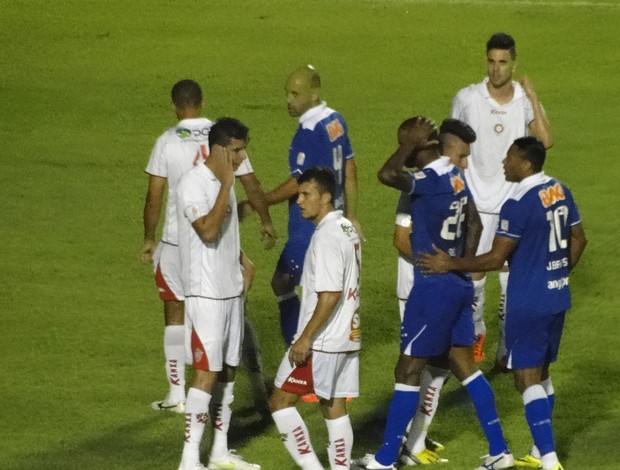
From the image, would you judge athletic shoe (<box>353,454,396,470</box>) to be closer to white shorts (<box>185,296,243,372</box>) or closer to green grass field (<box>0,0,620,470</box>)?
green grass field (<box>0,0,620,470</box>)

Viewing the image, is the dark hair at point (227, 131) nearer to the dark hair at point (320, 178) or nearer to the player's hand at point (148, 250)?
the dark hair at point (320, 178)

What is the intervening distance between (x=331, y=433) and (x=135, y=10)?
50.7 feet

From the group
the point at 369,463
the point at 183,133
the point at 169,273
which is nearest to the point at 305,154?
the point at 183,133

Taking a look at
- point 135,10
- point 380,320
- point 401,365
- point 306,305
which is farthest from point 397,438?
point 135,10

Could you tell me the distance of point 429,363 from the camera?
8531 mm

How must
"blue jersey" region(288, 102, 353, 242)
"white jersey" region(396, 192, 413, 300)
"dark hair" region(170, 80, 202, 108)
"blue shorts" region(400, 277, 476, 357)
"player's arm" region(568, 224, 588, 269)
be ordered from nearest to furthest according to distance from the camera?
"blue shorts" region(400, 277, 476, 357) < "player's arm" region(568, 224, 588, 269) < "white jersey" region(396, 192, 413, 300) < "dark hair" region(170, 80, 202, 108) < "blue jersey" region(288, 102, 353, 242)

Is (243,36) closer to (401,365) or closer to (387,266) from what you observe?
(387,266)

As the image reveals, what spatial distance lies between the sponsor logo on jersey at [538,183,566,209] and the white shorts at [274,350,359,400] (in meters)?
1.39

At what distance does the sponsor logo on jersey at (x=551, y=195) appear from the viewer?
786 cm

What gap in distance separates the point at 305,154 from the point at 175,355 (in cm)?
162

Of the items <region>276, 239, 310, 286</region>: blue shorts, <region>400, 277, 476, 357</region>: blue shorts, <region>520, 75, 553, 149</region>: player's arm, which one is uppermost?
<region>520, 75, 553, 149</region>: player's arm

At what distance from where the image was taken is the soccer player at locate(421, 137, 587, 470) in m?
7.87

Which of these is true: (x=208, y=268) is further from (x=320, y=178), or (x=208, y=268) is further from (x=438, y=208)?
(x=438, y=208)

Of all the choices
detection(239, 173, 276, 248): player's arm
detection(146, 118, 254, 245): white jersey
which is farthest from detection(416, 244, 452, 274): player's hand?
detection(146, 118, 254, 245): white jersey
